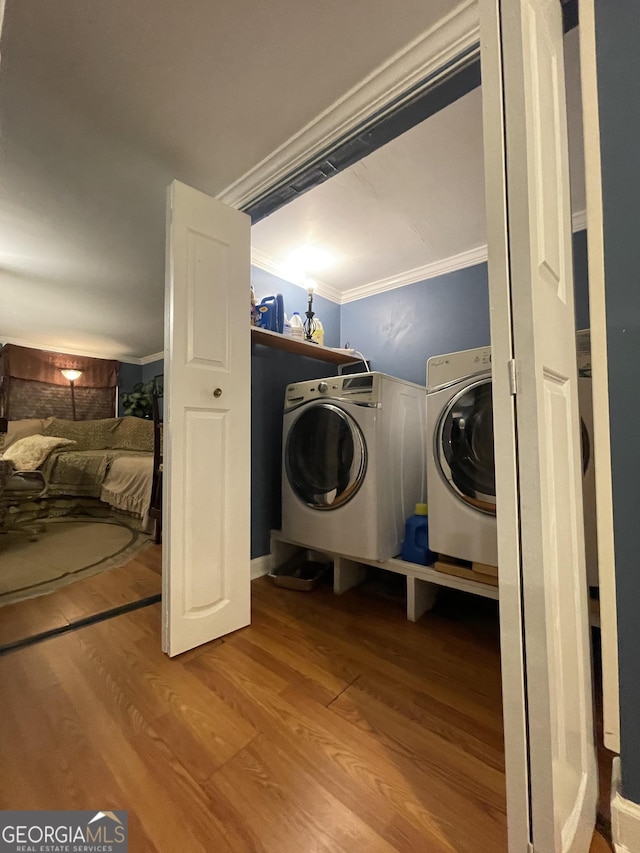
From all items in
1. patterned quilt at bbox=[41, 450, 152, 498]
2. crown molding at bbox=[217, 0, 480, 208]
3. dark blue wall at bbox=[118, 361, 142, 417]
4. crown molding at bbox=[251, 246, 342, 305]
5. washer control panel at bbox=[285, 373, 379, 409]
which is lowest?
patterned quilt at bbox=[41, 450, 152, 498]

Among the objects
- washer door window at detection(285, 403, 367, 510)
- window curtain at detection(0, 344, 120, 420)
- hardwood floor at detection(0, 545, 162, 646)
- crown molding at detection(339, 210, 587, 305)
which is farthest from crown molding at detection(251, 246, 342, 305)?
window curtain at detection(0, 344, 120, 420)

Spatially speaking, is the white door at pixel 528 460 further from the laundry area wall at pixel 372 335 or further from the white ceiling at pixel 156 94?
the laundry area wall at pixel 372 335

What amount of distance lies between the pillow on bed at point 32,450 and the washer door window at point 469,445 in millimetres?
3380

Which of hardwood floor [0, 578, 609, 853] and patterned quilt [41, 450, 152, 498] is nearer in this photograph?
hardwood floor [0, 578, 609, 853]

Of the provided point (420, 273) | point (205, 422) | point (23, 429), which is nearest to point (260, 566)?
point (205, 422)

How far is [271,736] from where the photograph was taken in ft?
3.03

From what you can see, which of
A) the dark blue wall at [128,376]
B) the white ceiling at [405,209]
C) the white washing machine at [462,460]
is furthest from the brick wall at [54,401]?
the white washing machine at [462,460]

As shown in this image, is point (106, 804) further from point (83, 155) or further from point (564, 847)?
point (83, 155)

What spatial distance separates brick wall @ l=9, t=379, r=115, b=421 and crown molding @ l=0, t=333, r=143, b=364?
1.16 ft

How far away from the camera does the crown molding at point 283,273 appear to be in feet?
7.50

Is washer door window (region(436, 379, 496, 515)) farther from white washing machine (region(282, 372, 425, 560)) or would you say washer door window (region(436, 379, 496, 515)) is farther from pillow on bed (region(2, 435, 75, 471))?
pillow on bed (region(2, 435, 75, 471))

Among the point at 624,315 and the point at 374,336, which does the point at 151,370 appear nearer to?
the point at 374,336

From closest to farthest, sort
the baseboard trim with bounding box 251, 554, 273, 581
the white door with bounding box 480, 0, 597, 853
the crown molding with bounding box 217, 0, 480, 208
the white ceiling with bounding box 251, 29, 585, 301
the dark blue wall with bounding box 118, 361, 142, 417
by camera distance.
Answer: the white door with bounding box 480, 0, 597, 853 → the crown molding with bounding box 217, 0, 480, 208 → the white ceiling with bounding box 251, 29, 585, 301 → the baseboard trim with bounding box 251, 554, 273, 581 → the dark blue wall with bounding box 118, 361, 142, 417

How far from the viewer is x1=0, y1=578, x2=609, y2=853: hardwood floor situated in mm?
710
